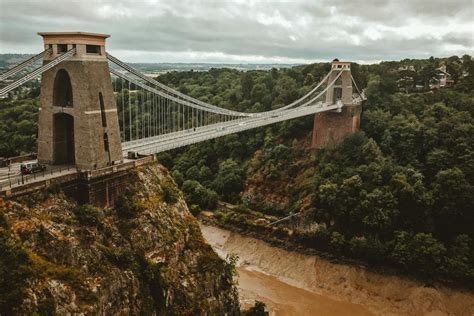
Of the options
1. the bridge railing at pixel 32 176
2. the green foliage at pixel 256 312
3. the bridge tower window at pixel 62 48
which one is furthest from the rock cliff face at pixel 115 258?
the bridge tower window at pixel 62 48

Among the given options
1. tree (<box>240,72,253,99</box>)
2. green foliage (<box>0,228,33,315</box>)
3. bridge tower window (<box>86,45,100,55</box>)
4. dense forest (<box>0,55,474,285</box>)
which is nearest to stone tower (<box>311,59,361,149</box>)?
dense forest (<box>0,55,474,285</box>)

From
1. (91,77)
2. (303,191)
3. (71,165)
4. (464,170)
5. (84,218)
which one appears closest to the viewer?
(84,218)

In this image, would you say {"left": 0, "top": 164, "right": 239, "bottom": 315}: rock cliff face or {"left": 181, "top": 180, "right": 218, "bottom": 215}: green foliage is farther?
{"left": 181, "top": 180, "right": 218, "bottom": 215}: green foliage

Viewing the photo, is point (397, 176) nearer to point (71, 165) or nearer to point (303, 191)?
point (303, 191)

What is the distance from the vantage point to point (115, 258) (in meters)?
18.4

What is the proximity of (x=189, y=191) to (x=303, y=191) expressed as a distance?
10800mm

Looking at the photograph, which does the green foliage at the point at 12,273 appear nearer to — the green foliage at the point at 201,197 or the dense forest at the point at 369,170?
the dense forest at the point at 369,170

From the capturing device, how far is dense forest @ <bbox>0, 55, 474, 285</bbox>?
32125 mm

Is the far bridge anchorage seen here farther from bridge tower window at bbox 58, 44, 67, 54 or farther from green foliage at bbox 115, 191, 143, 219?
green foliage at bbox 115, 191, 143, 219

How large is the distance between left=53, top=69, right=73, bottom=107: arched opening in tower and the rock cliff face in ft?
15.6

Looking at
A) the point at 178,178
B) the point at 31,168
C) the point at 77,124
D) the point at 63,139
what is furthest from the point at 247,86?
the point at 31,168

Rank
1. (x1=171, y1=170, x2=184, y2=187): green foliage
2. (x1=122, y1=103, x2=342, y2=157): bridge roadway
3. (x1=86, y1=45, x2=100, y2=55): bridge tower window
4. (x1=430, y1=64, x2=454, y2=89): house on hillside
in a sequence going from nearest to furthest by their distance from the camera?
1. (x1=86, y1=45, x2=100, y2=55): bridge tower window
2. (x1=122, y1=103, x2=342, y2=157): bridge roadway
3. (x1=171, y1=170, x2=184, y2=187): green foliage
4. (x1=430, y1=64, x2=454, y2=89): house on hillside

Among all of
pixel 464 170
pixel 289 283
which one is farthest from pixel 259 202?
pixel 464 170

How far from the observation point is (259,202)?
137ft
